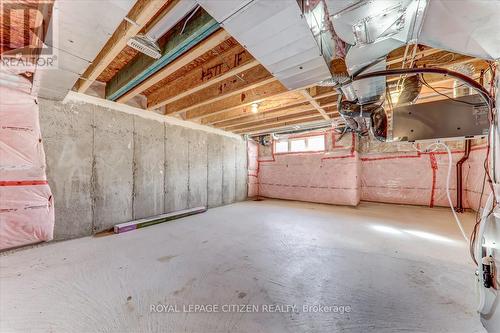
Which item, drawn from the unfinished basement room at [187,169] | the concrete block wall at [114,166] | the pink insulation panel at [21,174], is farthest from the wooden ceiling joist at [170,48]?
the pink insulation panel at [21,174]

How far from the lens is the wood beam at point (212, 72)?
1793 millimetres

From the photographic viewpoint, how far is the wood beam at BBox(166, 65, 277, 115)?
2.12 m

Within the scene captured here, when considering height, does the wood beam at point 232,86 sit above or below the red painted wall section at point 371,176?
above

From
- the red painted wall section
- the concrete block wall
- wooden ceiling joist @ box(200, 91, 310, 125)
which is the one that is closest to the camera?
the concrete block wall

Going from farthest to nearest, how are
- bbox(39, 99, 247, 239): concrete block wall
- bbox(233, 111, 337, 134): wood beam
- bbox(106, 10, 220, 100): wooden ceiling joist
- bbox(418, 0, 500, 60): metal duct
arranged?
1. bbox(233, 111, 337, 134): wood beam
2. bbox(39, 99, 247, 239): concrete block wall
3. bbox(106, 10, 220, 100): wooden ceiling joist
4. bbox(418, 0, 500, 60): metal duct

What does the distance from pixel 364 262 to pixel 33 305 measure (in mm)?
2573

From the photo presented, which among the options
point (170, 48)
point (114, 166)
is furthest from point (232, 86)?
point (114, 166)

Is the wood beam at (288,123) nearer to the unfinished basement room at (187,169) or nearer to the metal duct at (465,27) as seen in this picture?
the unfinished basement room at (187,169)

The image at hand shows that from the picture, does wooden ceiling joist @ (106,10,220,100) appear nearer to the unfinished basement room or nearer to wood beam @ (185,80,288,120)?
the unfinished basement room

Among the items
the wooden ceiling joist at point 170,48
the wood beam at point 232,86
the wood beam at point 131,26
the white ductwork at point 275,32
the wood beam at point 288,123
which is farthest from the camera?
the wood beam at point 288,123

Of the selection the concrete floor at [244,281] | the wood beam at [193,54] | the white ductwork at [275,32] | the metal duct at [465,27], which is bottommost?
the concrete floor at [244,281]

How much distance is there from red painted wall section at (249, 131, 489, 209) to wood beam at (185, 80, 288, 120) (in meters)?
2.91

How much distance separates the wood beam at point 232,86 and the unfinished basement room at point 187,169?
0.03 m

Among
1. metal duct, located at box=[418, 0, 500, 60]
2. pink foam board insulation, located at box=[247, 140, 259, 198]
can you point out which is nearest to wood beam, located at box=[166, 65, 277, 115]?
metal duct, located at box=[418, 0, 500, 60]
